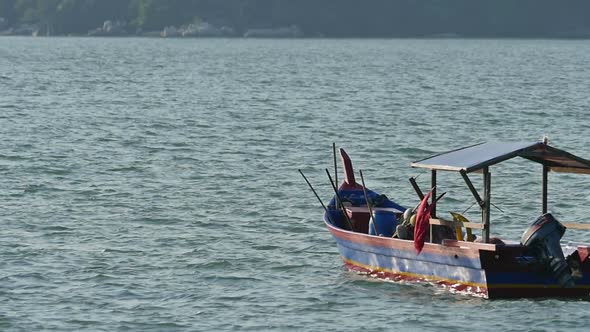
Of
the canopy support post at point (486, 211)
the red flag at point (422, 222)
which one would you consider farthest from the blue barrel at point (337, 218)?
the canopy support post at point (486, 211)

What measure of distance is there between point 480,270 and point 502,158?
6.82ft

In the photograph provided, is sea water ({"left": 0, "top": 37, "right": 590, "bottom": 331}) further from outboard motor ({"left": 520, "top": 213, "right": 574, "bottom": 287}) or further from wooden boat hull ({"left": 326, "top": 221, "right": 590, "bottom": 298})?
outboard motor ({"left": 520, "top": 213, "right": 574, "bottom": 287})

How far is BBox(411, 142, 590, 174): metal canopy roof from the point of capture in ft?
81.6

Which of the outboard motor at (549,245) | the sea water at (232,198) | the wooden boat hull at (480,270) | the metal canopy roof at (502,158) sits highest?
the metal canopy roof at (502,158)

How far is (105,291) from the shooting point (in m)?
25.4

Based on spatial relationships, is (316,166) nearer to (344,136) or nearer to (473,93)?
(344,136)

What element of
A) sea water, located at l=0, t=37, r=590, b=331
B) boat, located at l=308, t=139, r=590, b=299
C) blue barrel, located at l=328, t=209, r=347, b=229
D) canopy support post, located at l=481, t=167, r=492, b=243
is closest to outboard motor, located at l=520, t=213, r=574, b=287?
boat, located at l=308, t=139, r=590, b=299

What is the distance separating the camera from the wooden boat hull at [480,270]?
24.2 metres

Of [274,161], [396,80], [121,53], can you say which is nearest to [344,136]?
[274,161]

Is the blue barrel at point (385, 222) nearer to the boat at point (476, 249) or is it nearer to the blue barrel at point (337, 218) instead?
the boat at point (476, 249)

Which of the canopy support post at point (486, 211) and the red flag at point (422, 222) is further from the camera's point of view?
the red flag at point (422, 222)

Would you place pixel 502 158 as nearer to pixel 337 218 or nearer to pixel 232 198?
pixel 337 218

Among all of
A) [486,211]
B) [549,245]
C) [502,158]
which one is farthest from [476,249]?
[502,158]

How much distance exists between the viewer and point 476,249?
79.3 ft
